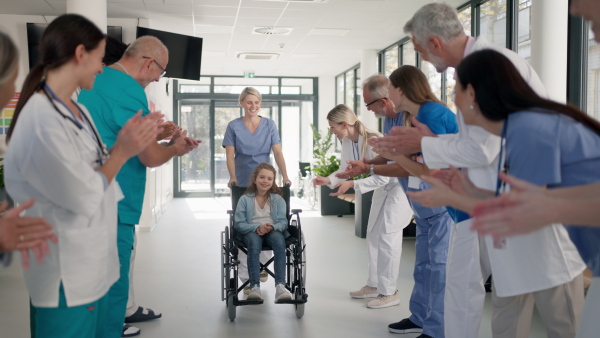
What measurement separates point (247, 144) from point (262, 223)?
0.92 meters

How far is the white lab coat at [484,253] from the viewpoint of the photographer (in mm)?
1625

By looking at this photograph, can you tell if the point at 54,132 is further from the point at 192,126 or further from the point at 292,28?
the point at 192,126

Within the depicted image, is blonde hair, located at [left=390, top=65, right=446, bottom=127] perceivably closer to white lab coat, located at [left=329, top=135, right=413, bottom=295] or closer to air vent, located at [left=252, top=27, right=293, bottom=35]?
white lab coat, located at [left=329, top=135, right=413, bottom=295]

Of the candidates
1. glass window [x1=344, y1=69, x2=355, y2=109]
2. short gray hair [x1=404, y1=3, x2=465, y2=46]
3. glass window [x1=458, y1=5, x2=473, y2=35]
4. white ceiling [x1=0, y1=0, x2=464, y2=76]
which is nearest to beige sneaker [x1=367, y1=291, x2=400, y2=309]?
short gray hair [x1=404, y1=3, x2=465, y2=46]

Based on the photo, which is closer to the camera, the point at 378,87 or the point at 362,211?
the point at 378,87

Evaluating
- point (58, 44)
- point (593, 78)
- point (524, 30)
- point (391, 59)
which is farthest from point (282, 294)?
point (391, 59)

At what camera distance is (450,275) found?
2.36 metres

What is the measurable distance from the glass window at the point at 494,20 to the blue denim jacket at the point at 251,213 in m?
3.76

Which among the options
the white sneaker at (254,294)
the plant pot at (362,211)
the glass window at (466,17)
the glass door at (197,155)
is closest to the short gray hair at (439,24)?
the white sneaker at (254,294)

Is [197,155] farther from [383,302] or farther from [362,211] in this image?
[383,302]

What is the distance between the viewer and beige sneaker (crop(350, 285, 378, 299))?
416 centimetres

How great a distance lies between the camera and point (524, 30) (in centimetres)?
589

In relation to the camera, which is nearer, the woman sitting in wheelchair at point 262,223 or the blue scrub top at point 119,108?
the blue scrub top at point 119,108

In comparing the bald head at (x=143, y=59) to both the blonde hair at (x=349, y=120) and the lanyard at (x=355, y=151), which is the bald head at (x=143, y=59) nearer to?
the blonde hair at (x=349, y=120)
